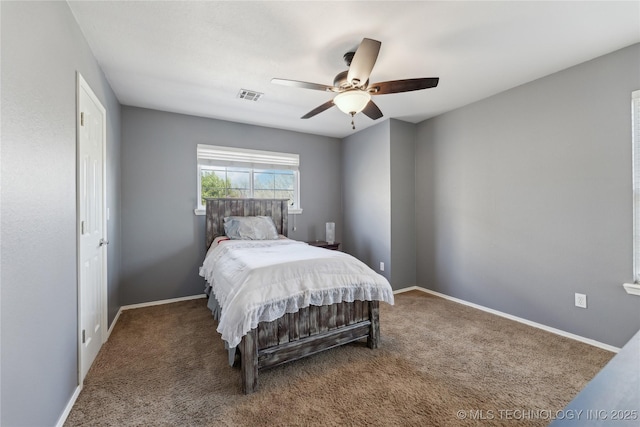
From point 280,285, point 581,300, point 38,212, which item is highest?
point 38,212

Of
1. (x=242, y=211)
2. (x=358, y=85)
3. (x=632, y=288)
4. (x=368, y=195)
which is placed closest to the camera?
(x=358, y=85)

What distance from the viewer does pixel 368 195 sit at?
4395 mm

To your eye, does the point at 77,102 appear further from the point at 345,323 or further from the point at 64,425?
the point at 345,323

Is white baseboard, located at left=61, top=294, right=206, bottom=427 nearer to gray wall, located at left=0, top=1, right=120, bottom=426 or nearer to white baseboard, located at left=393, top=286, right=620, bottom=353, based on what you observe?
gray wall, located at left=0, top=1, right=120, bottom=426

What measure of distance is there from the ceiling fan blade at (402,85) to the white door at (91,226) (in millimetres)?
2122

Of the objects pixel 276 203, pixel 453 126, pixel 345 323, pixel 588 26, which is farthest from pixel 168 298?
pixel 588 26

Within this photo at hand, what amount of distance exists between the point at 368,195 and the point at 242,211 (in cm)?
199

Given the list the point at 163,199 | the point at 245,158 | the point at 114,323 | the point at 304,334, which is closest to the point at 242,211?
the point at 245,158

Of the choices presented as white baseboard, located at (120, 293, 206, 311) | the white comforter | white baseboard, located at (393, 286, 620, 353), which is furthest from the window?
white baseboard, located at (393, 286, 620, 353)

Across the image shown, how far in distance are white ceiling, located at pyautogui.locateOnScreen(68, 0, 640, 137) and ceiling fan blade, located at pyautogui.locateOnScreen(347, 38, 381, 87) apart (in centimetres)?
27

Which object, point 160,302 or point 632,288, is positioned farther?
point 160,302

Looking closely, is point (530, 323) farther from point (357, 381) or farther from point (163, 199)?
point (163, 199)

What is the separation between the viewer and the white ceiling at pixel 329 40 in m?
1.82

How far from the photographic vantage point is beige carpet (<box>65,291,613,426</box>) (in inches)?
63.7
